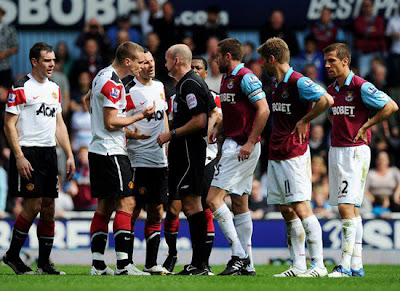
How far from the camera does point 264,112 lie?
384 inches

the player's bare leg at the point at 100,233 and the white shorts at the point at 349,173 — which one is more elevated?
the white shorts at the point at 349,173

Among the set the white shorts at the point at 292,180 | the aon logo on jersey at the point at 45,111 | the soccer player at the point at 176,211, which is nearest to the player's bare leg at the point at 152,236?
the soccer player at the point at 176,211

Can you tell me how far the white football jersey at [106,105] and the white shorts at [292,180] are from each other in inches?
72.1

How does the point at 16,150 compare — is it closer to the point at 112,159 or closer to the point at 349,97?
the point at 112,159

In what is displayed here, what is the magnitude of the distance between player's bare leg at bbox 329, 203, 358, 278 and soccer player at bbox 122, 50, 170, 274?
213 cm

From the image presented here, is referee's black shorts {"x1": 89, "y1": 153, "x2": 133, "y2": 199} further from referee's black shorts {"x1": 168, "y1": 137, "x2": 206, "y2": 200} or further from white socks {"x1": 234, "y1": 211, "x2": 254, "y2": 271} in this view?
white socks {"x1": 234, "y1": 211, "x2": 254, "y2": 271}

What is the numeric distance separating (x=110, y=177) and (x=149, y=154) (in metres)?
0.93

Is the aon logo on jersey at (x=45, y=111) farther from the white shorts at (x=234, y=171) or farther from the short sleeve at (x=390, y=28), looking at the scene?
the short sleeve at (x=390, y=28)

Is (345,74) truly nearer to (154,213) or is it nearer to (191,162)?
(191,162)

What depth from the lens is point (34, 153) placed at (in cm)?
1015

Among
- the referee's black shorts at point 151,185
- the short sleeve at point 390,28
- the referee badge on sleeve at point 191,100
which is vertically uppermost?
the short sleeve at point 390,28

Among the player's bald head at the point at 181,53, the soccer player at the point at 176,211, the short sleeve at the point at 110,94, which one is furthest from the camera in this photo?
the soccer player at the point at 176,211

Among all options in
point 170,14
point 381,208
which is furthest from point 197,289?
point 170,14

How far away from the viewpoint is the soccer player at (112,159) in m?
9.60
